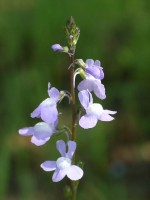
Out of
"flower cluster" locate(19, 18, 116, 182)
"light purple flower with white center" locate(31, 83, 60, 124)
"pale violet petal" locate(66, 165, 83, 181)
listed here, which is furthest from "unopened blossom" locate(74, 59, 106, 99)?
"pale violet petal" locate(66, 165, 83, 181)

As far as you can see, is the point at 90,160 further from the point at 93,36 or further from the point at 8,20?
the point at 8,20

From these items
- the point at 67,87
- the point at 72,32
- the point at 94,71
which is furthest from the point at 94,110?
the point at 67,87

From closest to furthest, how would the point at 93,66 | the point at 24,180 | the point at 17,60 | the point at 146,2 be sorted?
the point at 93,66 → the point at 24,180 → the point at 17,60 → the point at 146,2

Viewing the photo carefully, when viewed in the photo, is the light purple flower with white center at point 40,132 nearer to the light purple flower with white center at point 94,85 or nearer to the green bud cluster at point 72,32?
the light purple flower with white center at point 94,85

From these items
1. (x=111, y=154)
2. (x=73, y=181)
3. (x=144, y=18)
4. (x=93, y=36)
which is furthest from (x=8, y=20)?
(x=73, y=181)

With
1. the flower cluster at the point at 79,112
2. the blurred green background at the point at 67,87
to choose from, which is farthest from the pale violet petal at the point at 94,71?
the blurred green background at the point at 67,87

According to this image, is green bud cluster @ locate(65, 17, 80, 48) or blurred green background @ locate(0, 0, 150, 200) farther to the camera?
blurred green background @ locate(0, 0, 150, 200)

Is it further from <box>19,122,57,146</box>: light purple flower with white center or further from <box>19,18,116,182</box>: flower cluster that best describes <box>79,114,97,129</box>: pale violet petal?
<box>19,122,57,146</box>: light purple flower with white center
